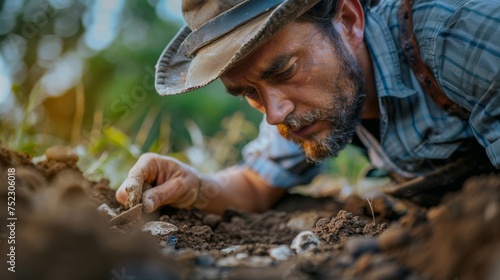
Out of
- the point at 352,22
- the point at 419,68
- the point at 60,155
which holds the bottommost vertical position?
the point at 419,68

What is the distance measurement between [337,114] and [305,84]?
20 centimetres

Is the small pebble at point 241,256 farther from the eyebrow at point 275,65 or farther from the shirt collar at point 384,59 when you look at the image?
the shirt collar at point 384,59

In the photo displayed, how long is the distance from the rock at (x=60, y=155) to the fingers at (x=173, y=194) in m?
0.36

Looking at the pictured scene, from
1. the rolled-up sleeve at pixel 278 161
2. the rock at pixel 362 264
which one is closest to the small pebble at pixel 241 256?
the rock at pixel 362 264

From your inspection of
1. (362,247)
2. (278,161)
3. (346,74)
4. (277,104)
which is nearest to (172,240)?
(277,104)

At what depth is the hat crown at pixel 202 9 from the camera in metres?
1.73

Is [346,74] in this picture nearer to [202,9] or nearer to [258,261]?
[202,9]

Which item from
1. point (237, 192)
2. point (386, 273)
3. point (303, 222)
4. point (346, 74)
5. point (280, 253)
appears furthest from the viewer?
point (237, 192)

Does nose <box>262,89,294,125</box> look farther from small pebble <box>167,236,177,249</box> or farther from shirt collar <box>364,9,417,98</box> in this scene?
small pebble <box>167,236,177,249</box>

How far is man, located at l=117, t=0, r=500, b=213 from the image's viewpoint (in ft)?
5.45

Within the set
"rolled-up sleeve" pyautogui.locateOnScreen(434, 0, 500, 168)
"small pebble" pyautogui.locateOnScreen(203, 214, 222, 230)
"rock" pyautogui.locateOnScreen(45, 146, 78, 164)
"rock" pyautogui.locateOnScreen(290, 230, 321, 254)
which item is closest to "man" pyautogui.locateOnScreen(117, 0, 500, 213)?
"rolled-up sleeve" pyautogui.locateOnScreen(434, 0, 500, 168)

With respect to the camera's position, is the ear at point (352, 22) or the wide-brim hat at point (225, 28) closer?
the wide-brim hat at point (225, 28)

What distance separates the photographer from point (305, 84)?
1.83 meters

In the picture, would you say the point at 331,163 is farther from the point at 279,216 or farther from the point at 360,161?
the point at 279,216
